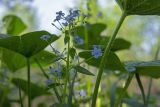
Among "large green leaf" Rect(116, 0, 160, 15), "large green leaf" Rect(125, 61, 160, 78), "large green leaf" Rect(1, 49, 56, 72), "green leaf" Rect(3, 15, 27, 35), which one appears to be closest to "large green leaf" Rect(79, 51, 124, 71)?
"large green leaf" Rect(125, 61, 160, 78)

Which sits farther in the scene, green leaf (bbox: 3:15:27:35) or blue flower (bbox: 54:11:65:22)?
green leaf (bbox: 3:15:27:35)

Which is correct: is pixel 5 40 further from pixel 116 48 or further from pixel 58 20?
pixel 116 48

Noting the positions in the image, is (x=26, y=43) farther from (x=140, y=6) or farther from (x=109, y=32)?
(x=109, y=32)

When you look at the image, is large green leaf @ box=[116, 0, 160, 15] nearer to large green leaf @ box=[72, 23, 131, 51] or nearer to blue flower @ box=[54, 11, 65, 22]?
blue flower @ box=[54, 11, 65, 22]

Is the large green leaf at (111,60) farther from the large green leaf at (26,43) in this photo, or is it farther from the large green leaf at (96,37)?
the large green leaf at (96,37)

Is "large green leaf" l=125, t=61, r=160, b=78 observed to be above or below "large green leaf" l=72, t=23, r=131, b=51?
below

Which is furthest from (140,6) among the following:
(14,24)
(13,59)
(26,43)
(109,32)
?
(109,32)

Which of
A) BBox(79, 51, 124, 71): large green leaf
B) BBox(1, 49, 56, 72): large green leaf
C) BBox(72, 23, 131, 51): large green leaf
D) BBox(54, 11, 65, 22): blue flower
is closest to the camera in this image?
BBox(54, 11, 65, 22): blue flower

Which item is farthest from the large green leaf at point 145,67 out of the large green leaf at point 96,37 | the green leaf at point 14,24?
the green leaf at point 14,24
